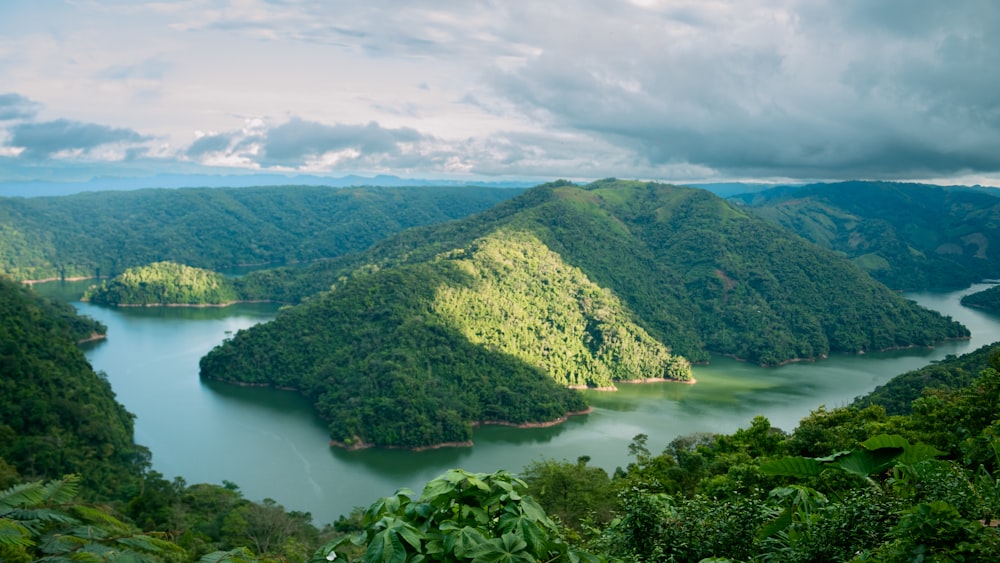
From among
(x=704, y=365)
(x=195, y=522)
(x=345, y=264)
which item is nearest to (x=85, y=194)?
(x=345, y=264)

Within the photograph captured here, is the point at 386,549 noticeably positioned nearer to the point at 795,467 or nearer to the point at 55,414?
the point at 795,467

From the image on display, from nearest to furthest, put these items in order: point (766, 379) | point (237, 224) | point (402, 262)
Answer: point (766, 379) < point (402, 262) < point (237, 224)

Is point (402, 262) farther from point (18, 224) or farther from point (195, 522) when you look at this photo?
point (18, 224)

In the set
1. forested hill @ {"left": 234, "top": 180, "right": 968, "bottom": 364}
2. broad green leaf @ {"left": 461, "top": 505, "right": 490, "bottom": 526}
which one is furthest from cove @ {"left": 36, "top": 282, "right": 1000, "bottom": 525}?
broad green leaf @ {"left": 461, "top": 505, "right": 490, "bottom": 526}

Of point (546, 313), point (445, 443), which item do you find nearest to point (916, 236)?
point (546, 313)

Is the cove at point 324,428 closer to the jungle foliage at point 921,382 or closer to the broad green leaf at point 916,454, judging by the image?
the jungle foliage at point 921,382

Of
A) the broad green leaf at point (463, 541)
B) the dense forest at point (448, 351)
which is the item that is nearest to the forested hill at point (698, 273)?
the dense forest at point (448, 351)

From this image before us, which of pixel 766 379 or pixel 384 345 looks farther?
pixel 766 379

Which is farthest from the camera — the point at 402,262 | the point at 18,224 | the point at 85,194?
the point at 85,194
